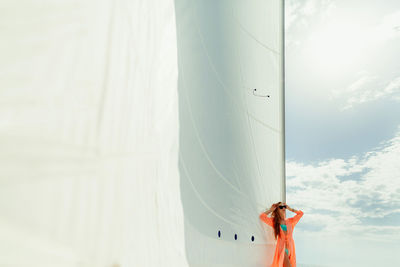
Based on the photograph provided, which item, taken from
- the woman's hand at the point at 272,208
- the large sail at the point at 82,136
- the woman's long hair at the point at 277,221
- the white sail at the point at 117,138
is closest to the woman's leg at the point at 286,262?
the woman's long hair at the point at 277,221

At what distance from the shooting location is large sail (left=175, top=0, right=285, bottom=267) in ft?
4.92

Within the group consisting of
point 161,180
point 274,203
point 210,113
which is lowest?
point 274,203

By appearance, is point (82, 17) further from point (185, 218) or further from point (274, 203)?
point (274, 203)

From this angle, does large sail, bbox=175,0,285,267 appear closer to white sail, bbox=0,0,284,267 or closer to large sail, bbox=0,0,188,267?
white sail, bbox=0,0,284,267

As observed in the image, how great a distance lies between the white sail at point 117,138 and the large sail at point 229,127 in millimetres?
12

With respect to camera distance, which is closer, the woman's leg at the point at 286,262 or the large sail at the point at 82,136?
the large sail at the point at 82,136

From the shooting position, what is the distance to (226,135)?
1838 mm

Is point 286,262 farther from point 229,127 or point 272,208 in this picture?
point 229,127

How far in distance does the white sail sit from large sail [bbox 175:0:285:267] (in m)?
0.01

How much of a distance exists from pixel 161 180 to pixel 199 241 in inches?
20.5

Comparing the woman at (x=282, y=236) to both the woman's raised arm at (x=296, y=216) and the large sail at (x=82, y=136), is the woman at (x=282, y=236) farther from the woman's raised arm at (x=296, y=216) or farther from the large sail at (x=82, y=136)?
the large sail at (x=82, y=136)

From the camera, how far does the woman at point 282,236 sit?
2422mm

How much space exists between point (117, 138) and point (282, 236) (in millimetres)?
2065

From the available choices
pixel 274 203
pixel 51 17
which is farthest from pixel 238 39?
pixel 51 17
